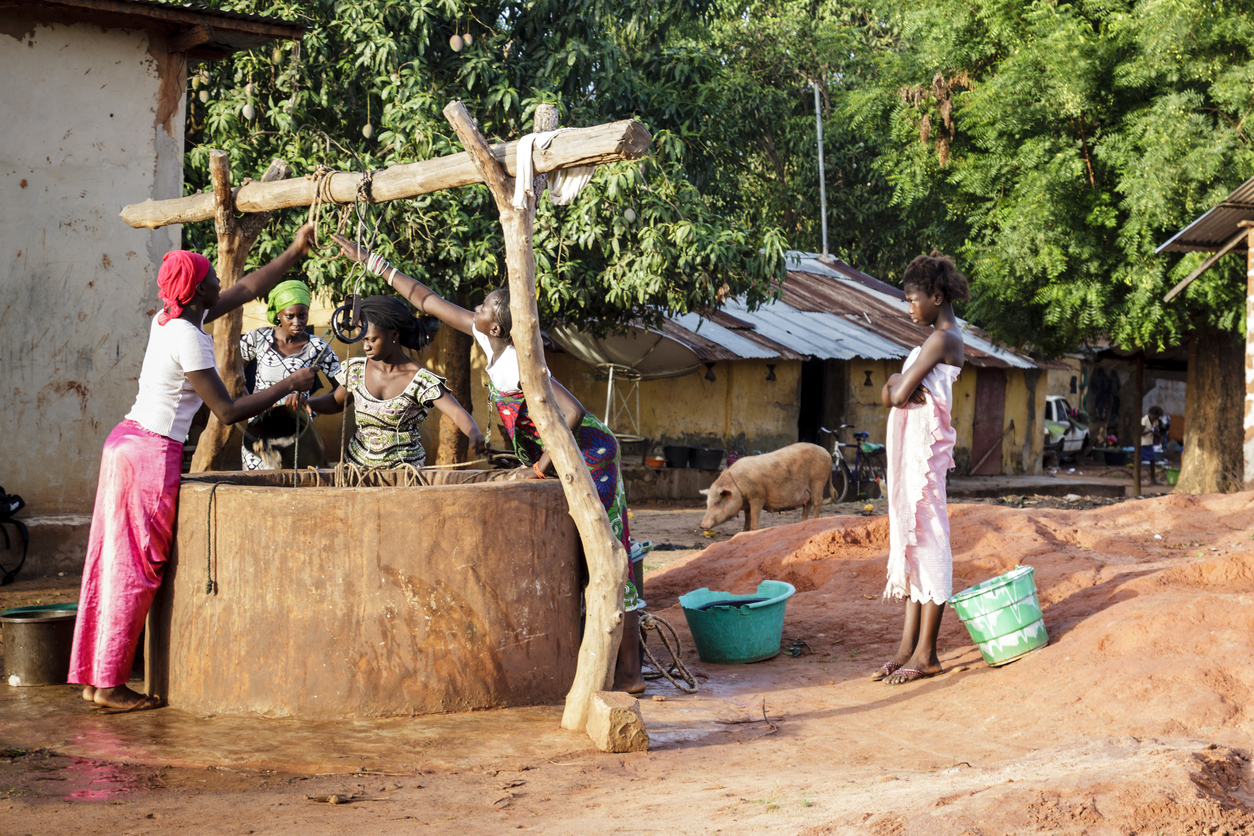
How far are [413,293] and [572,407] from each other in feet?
3.69

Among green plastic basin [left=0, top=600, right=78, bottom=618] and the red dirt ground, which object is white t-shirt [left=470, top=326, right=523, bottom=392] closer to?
the red dirt ground

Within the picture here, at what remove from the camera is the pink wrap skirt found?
492cm

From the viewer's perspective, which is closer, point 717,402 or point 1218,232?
point 1218,232

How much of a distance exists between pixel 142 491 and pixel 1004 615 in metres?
3.94

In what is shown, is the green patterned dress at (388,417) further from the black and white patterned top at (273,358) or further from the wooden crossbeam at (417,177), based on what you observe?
the black and white patterned top at (273,358)

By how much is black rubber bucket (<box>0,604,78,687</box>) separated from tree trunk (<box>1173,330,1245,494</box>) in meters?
13.9

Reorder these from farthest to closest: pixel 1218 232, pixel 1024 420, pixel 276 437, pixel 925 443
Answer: pixel 1024 420 < pixel 1218 232 < pixel 276 437 < pixel 925 443

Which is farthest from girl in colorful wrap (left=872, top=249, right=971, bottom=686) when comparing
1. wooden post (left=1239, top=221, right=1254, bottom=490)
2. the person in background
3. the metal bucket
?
the person in background

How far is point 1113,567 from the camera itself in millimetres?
7039

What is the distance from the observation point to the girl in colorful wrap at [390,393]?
5480 mm

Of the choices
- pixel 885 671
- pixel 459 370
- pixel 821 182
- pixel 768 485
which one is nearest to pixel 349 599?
pixel 885 671

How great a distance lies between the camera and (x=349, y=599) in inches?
187

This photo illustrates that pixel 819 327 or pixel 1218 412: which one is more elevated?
pixel 819 327

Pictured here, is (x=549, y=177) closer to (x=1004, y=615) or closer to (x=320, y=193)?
(x=320, y=193)
